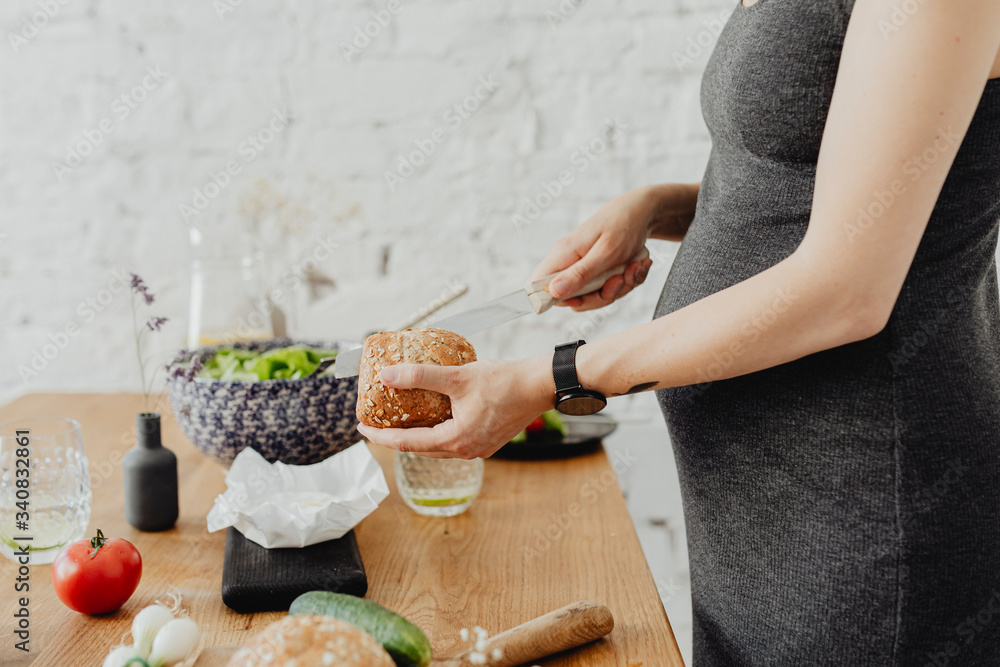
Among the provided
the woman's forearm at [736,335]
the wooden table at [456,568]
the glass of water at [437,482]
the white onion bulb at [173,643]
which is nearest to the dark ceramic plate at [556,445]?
the wooden table at [456,568]

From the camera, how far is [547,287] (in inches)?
40.2

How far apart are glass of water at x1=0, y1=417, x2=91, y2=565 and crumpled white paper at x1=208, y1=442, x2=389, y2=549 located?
7.2 inches

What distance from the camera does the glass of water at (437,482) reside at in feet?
3.58

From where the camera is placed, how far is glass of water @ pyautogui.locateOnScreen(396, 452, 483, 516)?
1.09 meters

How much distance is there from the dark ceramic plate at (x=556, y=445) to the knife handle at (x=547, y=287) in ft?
1.28

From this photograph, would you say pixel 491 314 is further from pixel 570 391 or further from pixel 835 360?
pixel 835 360

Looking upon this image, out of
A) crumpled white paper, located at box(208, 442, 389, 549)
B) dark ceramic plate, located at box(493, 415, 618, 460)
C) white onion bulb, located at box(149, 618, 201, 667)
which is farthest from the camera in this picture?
dark ceramic plate, located at box(493, 415, 618, 460)

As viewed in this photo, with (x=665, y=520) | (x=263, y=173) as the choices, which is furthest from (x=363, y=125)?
(x=665, y=520)

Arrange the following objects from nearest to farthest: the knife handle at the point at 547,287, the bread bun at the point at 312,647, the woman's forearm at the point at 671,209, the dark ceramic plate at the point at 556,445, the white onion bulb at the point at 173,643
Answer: the bread bun at the point at 312,647
the white onion bulb at the point at 173,643
the knife handle at the point at 547,287
the woman's forearm at the point at 671,209
the dark ceramic plate at the point at 556,445

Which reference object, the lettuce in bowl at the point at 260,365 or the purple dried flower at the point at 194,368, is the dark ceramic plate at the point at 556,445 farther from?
the purple dried flower at the point at 194,368

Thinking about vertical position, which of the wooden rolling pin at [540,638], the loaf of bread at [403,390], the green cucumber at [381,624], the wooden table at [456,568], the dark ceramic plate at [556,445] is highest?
the loaf of bread at [403,390]

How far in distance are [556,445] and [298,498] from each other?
1.67 ft

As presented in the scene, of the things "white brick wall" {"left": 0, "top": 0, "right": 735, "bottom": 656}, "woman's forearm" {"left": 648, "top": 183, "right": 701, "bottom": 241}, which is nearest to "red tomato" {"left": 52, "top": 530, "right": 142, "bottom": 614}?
"woman's forearm" {"left": 648, "top": 183, "right": 701, "bottom": 241}

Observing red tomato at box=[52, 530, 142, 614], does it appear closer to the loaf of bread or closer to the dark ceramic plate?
the loaf of bread
